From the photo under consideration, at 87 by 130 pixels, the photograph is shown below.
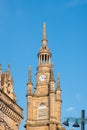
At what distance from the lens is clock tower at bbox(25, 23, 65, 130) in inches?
4414

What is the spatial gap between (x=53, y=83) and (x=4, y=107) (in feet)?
224

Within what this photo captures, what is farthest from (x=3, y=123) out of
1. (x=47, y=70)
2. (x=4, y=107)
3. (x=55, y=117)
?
(x=47, y=70)

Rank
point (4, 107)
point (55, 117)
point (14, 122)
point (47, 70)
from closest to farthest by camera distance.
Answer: point (4, 107) → point (14, 122) → point (55, 117) → point (47, 70)

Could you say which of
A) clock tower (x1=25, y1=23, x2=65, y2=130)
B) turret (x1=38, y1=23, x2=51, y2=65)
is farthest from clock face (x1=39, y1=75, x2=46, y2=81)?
turret (x1=38, y1=23, x2=51, y2=65)

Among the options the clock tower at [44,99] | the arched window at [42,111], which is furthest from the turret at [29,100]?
the arched window at [42,111]

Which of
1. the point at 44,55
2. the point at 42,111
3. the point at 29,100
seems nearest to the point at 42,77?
the point at 44,55

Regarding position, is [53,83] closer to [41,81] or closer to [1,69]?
[41,81]

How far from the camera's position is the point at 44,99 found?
11700cm

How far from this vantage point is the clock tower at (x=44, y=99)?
112 m

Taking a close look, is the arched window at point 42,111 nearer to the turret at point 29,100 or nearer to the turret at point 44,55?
the turret at point 29,100

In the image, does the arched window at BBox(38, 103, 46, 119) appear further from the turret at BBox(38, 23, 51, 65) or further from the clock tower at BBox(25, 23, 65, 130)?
the turret at BBox(38, 23, 51, 65)

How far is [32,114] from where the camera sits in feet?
377

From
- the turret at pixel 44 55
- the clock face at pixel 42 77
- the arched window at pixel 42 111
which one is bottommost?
the arched window at pixel 42 111

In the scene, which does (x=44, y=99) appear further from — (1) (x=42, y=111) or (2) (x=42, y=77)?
(2) (x=42, y=77)
